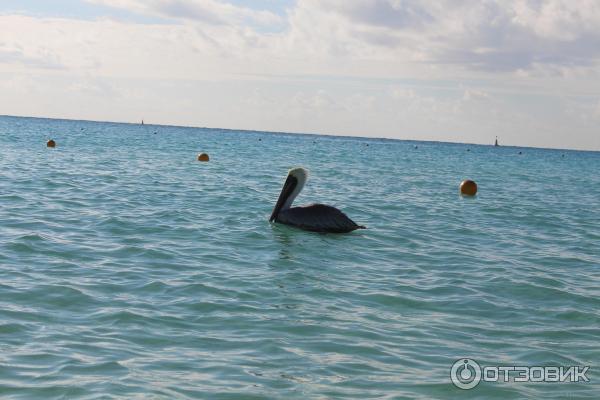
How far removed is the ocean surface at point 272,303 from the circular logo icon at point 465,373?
10cm

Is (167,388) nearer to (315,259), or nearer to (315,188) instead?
(315,259)

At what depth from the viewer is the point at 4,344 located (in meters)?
7.09

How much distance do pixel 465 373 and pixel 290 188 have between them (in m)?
9.82

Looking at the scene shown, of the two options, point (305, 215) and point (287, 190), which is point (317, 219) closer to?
point (305, 215)

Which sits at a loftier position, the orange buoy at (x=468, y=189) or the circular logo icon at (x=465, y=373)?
the orange buoy at (x=468, y=189)

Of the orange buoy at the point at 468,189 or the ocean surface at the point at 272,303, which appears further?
the orange buoy at the point at 468,189

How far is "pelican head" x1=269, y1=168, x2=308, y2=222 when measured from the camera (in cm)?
1641

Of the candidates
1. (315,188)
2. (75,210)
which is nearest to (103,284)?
(75,210)

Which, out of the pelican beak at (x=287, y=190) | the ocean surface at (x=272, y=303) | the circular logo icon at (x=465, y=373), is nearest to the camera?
the ocean surface at (x=272, y=303)

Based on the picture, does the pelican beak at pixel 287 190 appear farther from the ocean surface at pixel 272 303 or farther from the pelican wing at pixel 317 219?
the ocean surface at pixel 272 303

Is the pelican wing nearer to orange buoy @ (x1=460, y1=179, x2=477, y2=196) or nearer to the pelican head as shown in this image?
the pelican head

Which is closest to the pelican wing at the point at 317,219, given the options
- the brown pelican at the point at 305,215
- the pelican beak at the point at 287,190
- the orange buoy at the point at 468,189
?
the brown pelican at the point at 305,215

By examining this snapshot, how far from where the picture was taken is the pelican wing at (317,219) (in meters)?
15.6

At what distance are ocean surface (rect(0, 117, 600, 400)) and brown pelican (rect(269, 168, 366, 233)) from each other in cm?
32
